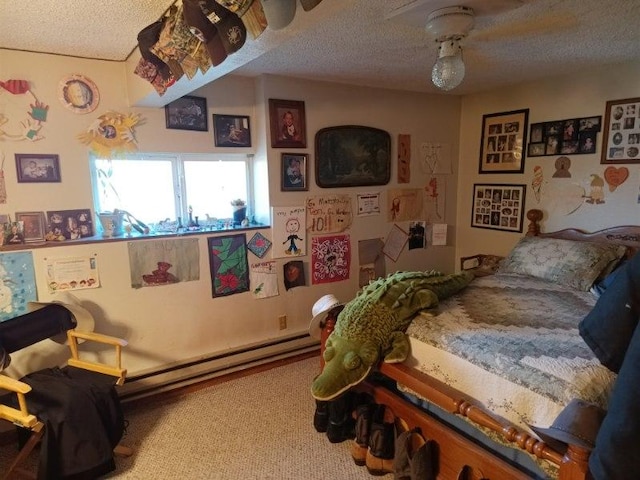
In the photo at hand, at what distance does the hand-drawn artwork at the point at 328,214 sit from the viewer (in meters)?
2.99

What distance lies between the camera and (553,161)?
9.98 ft

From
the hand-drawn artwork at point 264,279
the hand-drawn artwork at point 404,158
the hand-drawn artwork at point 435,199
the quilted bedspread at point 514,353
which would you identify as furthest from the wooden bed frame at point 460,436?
the hand-drawn artwork at point 435,199

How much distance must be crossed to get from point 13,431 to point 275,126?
2.33 m

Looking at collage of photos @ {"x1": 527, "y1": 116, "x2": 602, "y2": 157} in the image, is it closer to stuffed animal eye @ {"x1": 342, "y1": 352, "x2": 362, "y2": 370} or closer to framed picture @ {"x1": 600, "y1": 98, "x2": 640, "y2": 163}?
framed picture @ {"x1": 600, "y1": 98, "x2": 640, "y2": 163}

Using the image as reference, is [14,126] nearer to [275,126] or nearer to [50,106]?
[50,106]

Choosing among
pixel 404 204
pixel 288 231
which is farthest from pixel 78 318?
pixel 404 204

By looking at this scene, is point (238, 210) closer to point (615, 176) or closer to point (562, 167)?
point (562, 167)

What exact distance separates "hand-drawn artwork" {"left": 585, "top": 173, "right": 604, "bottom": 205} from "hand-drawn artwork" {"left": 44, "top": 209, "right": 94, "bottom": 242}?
3.34 meters

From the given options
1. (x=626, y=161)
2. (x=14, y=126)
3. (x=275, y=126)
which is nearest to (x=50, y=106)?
(x=14, y=126)

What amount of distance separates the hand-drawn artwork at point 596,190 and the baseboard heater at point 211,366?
2272 mm

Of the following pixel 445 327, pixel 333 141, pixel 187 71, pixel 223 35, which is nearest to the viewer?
pixel 223 35

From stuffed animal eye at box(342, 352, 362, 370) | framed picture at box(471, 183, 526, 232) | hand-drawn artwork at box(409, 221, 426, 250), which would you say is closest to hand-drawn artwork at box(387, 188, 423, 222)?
hand-drawn artwork at box(409, 221, 426, 250)

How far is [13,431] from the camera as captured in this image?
2117mm

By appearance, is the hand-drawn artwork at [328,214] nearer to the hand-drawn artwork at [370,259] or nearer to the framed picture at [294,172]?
the framed picture at [294,172]
